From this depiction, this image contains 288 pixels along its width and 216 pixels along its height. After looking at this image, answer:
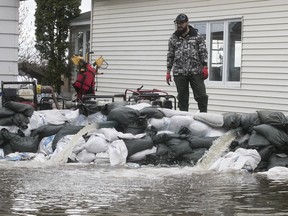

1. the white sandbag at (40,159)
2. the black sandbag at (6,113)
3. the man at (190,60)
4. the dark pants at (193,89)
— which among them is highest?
the man at (190,60)

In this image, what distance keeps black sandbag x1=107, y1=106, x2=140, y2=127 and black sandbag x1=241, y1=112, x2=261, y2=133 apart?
153 cm

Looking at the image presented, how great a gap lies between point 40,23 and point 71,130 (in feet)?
42.3

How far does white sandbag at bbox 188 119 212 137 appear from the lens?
29.7ft

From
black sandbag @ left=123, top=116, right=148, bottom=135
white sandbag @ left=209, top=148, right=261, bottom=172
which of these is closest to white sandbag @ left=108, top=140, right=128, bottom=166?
black sandbag @ left=123, top=116, right=148, bottom=135

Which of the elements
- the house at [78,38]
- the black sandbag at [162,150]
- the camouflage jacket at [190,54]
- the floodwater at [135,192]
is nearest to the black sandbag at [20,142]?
the floodwater at [135,192]

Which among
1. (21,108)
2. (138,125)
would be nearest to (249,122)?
(138,125)

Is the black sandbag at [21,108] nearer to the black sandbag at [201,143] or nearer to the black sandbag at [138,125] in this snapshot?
the black sandbag at [138,125]

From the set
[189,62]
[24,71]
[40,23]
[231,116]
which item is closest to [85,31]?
[40,23]

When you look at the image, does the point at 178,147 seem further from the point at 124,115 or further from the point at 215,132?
the point at 124,115

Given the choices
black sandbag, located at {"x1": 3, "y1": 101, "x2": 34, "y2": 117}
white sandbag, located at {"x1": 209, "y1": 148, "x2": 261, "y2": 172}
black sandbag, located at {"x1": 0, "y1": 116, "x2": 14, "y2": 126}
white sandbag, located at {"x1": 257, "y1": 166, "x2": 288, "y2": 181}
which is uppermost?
black sandbag, located at {"x1": 3, "y1": 101, "x2": 34, "y2": 117}

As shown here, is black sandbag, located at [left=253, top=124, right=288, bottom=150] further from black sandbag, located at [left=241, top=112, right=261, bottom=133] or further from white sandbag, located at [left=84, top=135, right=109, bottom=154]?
white sandbag, located at [left=84, top=135, right=109, bottom=154]

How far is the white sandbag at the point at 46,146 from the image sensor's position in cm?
918

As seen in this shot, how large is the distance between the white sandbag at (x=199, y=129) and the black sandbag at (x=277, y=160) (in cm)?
121

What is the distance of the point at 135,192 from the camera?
20.7ft
